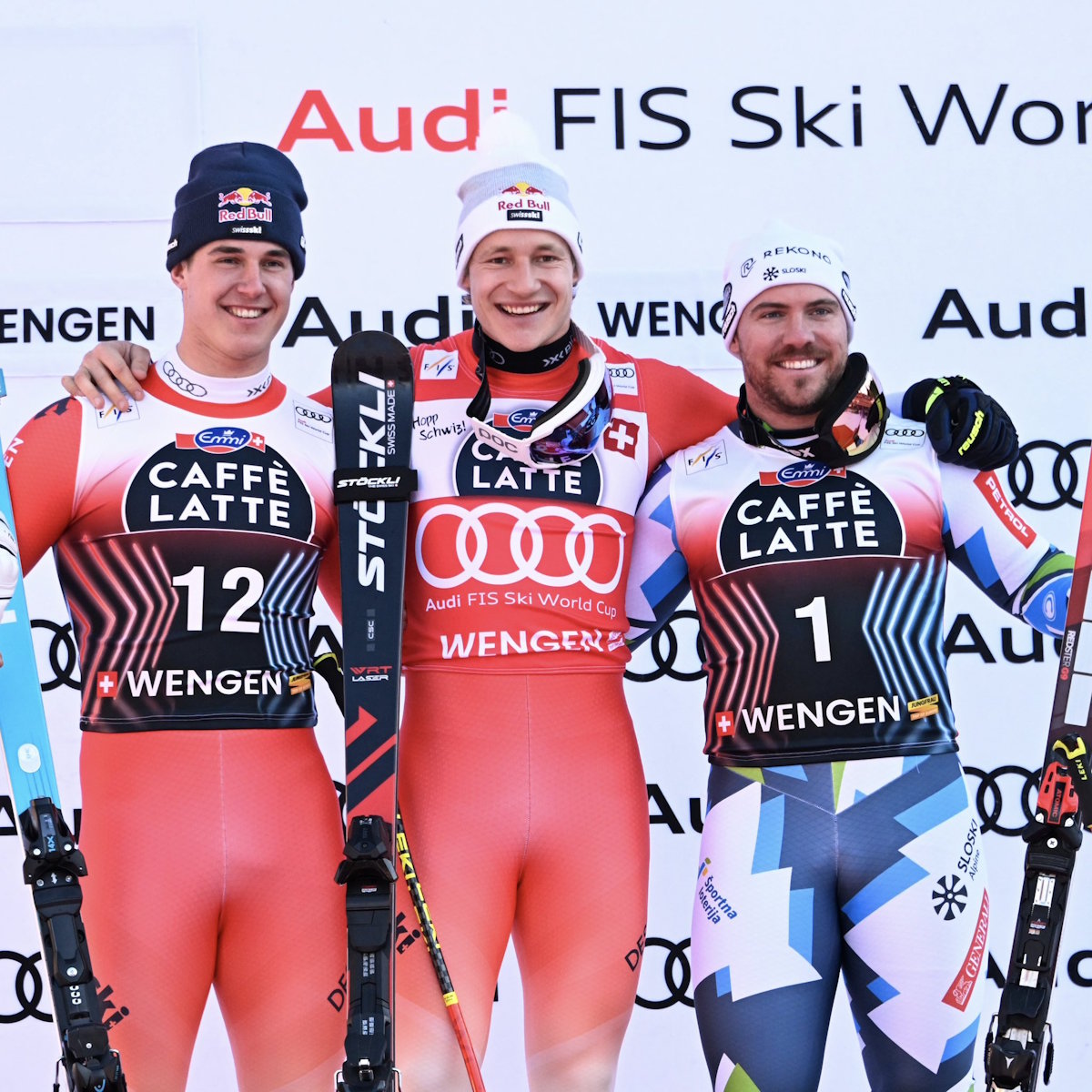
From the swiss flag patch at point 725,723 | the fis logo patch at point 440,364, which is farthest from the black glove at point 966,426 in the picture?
the fis logo patch at point 440,364

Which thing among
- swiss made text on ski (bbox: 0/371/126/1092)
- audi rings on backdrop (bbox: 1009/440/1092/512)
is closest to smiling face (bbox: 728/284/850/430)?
audi rings on backdrop (bbox: 1009/440/1092/512)

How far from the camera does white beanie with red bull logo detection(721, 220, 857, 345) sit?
282 cm

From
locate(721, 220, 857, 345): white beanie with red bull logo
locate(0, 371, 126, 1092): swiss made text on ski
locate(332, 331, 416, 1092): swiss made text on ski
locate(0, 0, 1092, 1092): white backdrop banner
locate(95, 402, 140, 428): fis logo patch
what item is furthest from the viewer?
locate(0, 0, 1092, 1092): white backdrop banner

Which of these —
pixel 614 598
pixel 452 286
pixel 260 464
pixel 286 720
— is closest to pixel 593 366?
pixel 614 598

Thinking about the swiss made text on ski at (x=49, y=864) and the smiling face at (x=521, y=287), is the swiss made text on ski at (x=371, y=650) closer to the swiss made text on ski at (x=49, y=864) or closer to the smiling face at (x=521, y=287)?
the smiling face at (x=521, y=287)

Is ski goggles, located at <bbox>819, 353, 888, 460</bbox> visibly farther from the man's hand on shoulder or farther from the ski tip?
the man's hand on shoulder

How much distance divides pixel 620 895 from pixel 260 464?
3.36ft

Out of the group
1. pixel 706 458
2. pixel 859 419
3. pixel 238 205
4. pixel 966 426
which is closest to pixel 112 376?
pixel 238 205

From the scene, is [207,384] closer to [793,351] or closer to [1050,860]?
[793,351]

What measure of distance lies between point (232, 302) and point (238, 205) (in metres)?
0.18

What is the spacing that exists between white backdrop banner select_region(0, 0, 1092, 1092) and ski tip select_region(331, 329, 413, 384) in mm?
1000

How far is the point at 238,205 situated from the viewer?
2.75 m

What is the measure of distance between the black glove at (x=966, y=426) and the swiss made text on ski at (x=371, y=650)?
3.26 feet

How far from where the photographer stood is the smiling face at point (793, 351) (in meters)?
2.76
